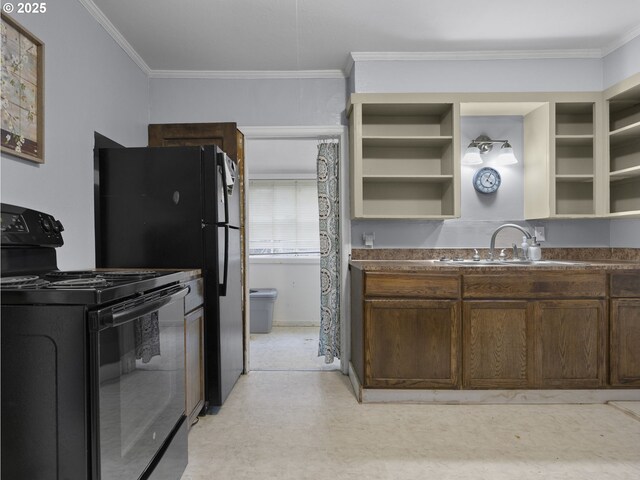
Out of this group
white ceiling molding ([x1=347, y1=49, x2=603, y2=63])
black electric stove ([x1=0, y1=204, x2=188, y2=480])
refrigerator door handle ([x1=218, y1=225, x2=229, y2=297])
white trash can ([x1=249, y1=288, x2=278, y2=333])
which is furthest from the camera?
white trash can ([x1=249, y1=288, x2=278, y2=333])

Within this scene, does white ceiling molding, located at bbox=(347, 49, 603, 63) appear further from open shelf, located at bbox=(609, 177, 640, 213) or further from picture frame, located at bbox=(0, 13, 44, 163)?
picture frame, located at bbox=(0, 13, 44, 163)

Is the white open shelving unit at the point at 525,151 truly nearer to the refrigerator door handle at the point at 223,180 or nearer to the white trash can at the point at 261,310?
the refrigerator door handle at the point at 223,180

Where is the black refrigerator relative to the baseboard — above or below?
above

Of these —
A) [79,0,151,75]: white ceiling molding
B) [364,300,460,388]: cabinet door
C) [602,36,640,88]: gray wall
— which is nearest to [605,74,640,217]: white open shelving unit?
[602,36,640,88]: gray wall

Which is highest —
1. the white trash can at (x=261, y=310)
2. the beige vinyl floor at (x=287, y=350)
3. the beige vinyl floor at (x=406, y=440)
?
the white trash can at (x=261, y=310)

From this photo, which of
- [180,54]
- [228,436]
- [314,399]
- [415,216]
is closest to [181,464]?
[228,436]

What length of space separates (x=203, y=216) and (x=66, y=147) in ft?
2.54

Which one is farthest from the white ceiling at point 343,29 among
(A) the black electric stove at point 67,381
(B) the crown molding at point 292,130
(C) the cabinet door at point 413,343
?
(A) the black electric stove at point 67,381

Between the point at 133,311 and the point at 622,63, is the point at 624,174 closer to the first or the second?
the point at 622,63

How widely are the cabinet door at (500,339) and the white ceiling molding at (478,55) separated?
1817 millimetres

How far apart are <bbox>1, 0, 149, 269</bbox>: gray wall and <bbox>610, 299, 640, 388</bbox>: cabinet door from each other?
3188 mm

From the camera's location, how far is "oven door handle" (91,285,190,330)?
1.18m

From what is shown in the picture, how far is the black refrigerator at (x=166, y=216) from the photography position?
255cm

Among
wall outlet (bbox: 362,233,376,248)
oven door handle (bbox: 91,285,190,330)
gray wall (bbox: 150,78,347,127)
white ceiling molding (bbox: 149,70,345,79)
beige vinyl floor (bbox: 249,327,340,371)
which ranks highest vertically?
white ceiling molding (bbox: 149,70,345,79)
